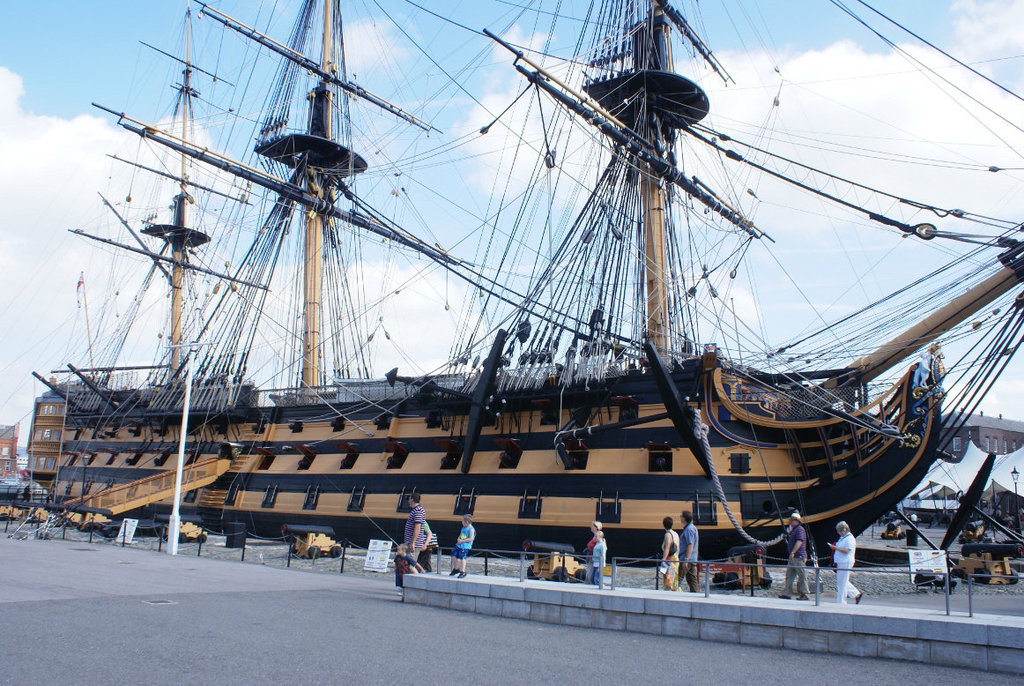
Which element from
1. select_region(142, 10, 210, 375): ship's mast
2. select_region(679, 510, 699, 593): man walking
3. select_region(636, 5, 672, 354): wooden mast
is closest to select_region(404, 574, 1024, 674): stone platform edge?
select_region(679, 510, 699, 593): man walking

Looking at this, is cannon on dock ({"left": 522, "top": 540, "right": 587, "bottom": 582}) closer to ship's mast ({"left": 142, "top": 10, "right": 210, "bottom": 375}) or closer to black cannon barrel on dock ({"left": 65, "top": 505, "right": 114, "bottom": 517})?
black cannon barrel on dock ({"left": 65, "top": 505, "right": 114, "bottom": 517})

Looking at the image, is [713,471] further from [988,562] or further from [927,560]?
[927,560]

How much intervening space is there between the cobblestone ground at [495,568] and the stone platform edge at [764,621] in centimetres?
75

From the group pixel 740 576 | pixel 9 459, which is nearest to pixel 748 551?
pixel 740 576

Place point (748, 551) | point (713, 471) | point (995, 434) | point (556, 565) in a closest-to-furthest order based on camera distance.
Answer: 1. point (556, 565)
2. point (748, 551)
3. point (713, 471)
4. point (995, 434)

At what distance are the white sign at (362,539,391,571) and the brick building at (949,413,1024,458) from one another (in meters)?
60.7

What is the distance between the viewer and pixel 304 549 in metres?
20.1

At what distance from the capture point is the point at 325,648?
753 centimetres

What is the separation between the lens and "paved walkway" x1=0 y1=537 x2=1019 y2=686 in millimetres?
6445

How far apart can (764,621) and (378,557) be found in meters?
9.55

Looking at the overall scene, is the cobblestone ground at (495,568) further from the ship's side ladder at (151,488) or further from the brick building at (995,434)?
the brick building at (995,434)

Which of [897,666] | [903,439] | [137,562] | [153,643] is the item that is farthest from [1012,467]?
[153,643]

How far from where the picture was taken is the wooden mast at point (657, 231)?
75.5 feet

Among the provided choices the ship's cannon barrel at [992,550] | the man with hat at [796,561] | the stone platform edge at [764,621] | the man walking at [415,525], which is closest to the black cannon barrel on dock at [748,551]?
the ship's cannon barrel at [992,550]
